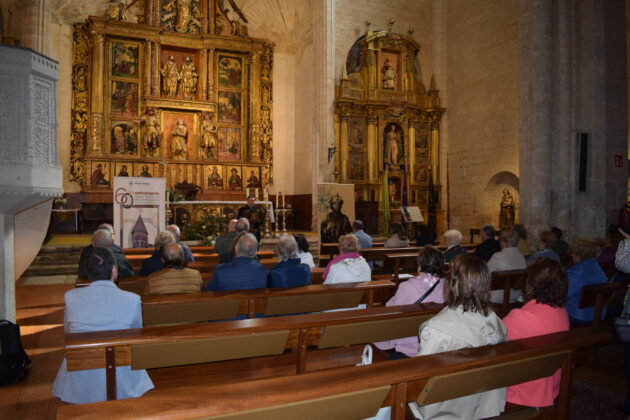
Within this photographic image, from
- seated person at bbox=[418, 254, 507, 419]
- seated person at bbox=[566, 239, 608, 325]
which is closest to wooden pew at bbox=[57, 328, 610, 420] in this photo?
seated person at bbox=[418, 254, 507, 419]

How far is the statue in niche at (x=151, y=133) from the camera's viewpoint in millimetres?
14664

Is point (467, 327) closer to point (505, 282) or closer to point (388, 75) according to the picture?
point (505, 282)

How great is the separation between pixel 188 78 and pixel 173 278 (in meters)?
12.9

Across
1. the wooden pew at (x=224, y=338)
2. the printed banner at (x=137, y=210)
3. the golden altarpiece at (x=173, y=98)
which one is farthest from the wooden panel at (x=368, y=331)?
the golden altarpiece at (x=173, y=98)

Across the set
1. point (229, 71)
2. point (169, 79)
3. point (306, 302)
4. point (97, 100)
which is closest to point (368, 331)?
point (306, 302)

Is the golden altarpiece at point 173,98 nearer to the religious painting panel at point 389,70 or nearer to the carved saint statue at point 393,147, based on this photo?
the religious painting panel at point 389,70

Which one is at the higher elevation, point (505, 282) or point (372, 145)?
point (372, 145)

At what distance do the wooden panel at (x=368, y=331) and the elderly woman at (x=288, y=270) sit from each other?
53.3 inches

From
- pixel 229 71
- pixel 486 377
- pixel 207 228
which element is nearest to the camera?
pixel 486 377

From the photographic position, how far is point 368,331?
3154mm

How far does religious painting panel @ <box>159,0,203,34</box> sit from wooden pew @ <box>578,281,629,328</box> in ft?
47.9

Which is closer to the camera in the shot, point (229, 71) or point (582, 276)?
point (582, 276)

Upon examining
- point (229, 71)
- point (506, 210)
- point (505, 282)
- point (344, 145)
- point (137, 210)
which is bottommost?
point (505, 282)

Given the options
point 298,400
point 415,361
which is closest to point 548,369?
point 415,361
